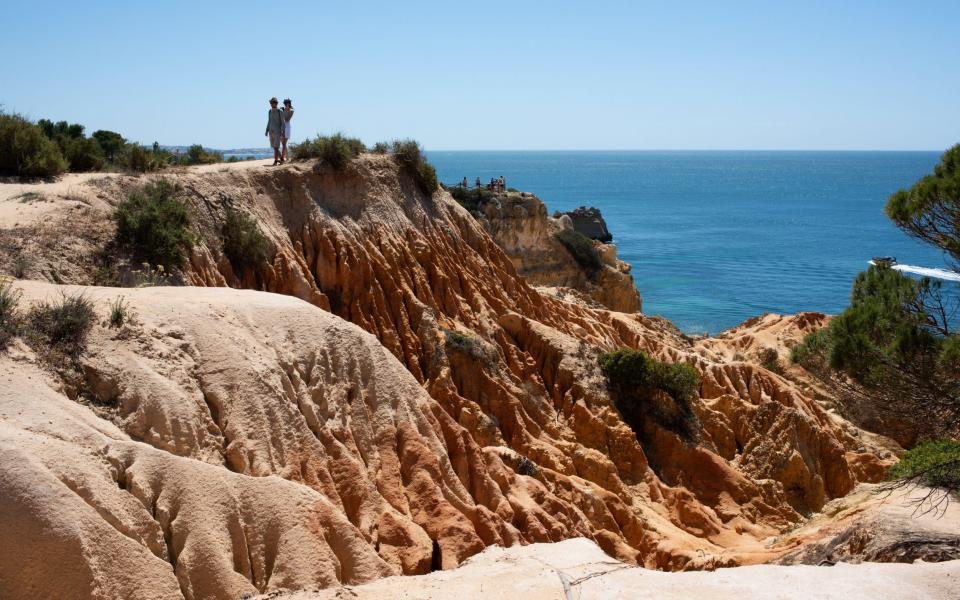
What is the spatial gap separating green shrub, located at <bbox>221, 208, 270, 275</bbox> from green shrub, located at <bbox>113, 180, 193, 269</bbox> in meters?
1.46

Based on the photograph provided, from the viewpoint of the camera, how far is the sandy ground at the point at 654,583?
9219 mm

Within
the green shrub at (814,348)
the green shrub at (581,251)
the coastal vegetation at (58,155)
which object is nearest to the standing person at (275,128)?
the coastal vegetation at (58,155)

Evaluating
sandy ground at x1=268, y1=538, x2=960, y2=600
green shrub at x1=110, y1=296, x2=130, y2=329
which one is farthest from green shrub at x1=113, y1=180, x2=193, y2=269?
sandy ground at x1=268, y1=538, x2=960, y2=600

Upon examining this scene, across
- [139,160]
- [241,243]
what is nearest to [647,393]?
[241,243]

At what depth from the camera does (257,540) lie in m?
10.0

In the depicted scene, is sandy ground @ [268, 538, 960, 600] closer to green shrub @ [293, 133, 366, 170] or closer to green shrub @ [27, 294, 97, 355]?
green shrub @ [27, 294, 97, 355]

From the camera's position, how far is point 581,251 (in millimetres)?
52719

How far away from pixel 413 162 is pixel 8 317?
1822cm

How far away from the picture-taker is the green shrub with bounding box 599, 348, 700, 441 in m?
24.4

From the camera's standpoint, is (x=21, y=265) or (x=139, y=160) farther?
(x=139, y=160)

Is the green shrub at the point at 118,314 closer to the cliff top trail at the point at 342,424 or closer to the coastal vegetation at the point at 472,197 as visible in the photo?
the cliff top trail at the point at 342,424

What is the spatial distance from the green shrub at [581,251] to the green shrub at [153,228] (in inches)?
1404

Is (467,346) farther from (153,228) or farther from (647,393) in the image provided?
(153,228)

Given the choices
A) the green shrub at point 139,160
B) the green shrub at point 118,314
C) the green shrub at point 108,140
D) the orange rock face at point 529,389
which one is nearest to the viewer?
the green shrub at point 118,314
